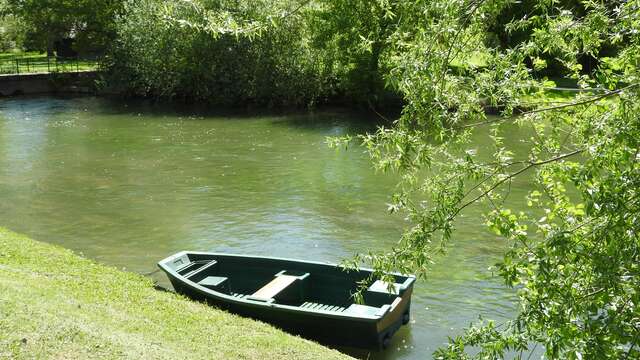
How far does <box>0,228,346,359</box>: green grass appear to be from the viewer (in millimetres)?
8367

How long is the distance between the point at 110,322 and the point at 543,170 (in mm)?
5969

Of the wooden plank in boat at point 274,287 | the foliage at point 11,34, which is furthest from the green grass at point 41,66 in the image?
the wooden plank in boat at point 274,287

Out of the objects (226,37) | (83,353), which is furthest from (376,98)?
(83,353)

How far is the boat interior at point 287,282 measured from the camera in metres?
11.4

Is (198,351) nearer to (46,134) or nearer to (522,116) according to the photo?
(522,116)

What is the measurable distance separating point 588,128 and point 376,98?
101ft

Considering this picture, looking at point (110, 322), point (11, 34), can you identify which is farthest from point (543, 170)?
point (11, 34)

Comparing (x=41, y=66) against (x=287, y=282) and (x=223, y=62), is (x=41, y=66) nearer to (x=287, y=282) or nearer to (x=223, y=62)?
(x=223, y=62)

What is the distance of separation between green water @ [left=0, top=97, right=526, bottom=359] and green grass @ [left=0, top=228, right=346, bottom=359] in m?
1.76

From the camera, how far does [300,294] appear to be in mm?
11930

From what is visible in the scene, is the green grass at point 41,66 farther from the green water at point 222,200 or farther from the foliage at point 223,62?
the green water at point 222,200

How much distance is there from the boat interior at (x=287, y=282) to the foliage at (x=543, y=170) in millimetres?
5186

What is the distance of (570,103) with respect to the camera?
5629mm

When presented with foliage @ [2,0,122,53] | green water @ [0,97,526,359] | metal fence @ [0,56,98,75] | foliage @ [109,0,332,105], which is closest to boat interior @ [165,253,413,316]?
green water @ [0,97,526,359]
